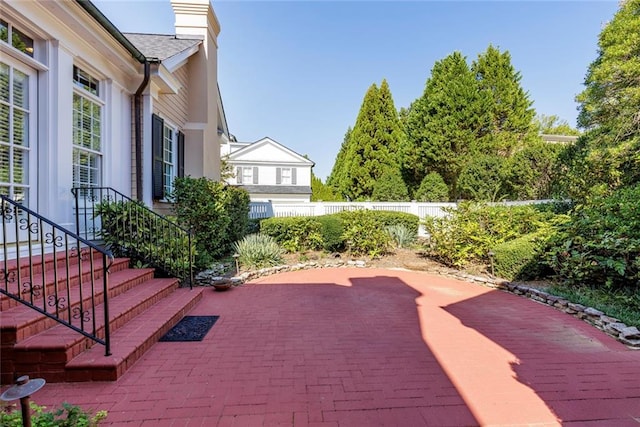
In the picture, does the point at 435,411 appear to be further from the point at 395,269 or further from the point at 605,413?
the point at 395,269

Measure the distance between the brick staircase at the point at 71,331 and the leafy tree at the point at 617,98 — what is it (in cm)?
1036

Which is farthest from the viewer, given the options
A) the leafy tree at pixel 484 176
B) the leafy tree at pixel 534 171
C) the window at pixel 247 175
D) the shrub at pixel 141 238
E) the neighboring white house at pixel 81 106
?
the window at pixel 247 175

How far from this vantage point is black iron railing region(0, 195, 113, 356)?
2.70 meters

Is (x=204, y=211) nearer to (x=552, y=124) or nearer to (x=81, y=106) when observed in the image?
(x=81, y=106)

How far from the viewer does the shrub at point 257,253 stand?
24.5ft

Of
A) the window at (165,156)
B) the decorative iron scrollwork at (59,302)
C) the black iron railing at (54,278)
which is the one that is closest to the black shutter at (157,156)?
the window at (165,156)

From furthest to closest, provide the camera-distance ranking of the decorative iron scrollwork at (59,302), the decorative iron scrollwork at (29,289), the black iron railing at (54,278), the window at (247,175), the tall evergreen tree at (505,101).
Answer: the window at (247,175) → the tall evergreen tree at (505,101) → the decorative iron scrollwork at (59,302) → the decorative iron scrollwork at (29,289) → the black iron railing at (54,278)

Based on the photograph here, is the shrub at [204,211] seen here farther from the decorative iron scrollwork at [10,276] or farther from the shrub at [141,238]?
the decorative iron scrollwork at [10,276]

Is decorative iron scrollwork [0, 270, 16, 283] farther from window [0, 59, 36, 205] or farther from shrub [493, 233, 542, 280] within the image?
shrub [493, 233, 542, 280]

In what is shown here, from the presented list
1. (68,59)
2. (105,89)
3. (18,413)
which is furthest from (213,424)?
(105,89)

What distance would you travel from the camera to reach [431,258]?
28.7ft

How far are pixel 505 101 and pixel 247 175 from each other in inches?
747

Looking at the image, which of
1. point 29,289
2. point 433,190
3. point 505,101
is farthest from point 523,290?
point 505,101

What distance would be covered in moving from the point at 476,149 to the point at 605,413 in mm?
19273
